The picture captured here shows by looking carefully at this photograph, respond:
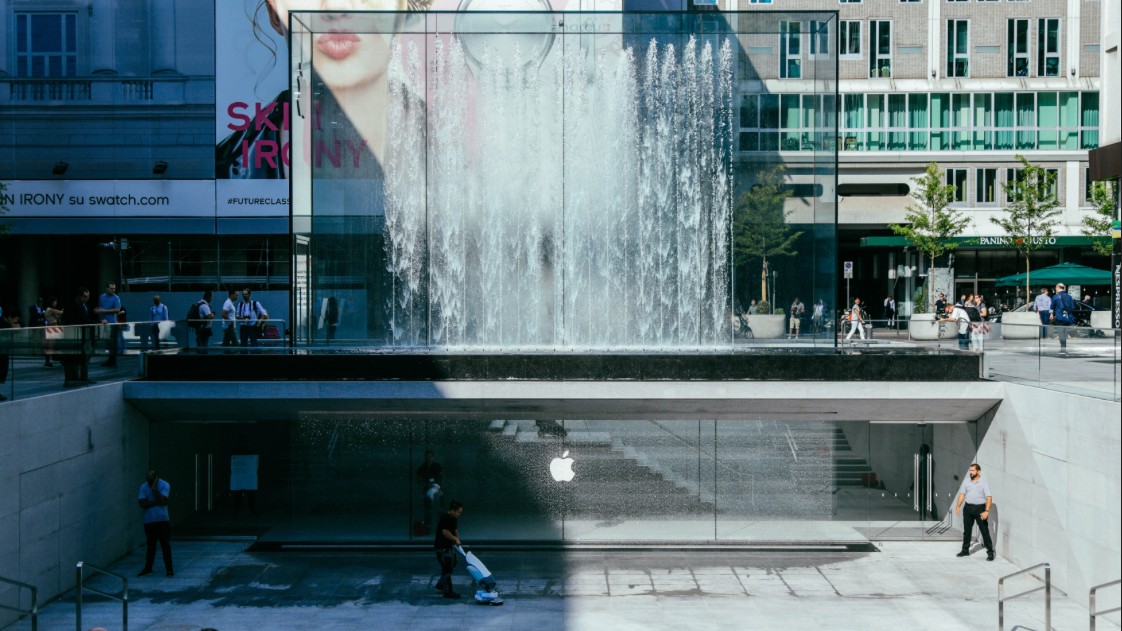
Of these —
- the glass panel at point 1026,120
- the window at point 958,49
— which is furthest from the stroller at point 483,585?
the window at point 958,49

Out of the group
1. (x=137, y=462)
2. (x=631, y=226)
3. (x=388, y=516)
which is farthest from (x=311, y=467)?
(x=631, y=226)

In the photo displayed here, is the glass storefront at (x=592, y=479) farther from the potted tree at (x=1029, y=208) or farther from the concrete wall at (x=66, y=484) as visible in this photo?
the potted tree at (x=1029, y=208)

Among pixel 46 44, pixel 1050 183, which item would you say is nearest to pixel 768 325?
pixel 1050 183

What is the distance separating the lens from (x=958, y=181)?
161 feet

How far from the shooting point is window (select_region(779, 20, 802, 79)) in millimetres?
22578

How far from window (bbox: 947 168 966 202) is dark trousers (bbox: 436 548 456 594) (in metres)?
37.8

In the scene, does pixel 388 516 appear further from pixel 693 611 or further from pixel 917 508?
pixel 917 508

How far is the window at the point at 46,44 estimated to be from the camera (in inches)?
1652

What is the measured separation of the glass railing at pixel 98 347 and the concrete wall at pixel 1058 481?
1325cm

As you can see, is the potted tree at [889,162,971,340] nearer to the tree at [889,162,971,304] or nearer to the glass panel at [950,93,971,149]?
the tree at [889,162,971,304]

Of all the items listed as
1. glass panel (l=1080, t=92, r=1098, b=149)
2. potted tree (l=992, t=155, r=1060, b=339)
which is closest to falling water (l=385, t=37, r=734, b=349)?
potted tree (l=992, t=155, r=1060, b=339)

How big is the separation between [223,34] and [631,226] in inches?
979

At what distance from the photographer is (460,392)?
19750mm

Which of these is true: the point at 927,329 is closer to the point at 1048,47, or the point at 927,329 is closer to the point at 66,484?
the point at 66,484
